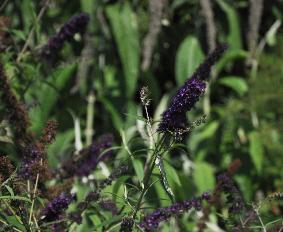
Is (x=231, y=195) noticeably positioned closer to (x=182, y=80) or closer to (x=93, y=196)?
(x=93, y=196)

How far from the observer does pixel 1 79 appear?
185cm

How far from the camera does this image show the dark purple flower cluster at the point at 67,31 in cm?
218

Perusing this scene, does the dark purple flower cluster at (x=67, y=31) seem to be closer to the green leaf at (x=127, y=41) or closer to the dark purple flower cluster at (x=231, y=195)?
the dark purple flower cluster at (x=231, y=195)

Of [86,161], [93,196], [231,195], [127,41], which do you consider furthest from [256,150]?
[93,196]

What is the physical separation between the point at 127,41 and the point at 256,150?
3.73 ft

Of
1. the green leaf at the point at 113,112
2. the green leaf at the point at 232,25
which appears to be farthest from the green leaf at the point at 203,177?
the green leaf at the point at 232,25

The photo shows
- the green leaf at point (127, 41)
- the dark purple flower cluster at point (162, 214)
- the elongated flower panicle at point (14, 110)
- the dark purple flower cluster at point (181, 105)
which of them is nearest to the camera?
the dark purple flower cluster at point (181, 105)

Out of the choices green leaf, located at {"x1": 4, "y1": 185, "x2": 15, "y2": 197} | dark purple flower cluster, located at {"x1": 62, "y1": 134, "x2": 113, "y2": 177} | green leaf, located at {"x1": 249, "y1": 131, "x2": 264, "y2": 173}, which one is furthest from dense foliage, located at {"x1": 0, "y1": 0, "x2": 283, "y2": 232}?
green leaf, located at {"x1": 4, "y1": 185, "x2": 15, "y2": 197}

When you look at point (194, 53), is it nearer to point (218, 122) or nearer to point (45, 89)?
point (218, 122)

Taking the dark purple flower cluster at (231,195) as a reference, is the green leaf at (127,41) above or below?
below

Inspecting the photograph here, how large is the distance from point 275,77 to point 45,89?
74.7 inches

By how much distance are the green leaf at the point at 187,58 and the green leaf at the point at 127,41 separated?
0.33m

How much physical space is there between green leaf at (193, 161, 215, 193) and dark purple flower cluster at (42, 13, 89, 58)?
2262mm

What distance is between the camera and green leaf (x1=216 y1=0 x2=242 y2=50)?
16.0ft
